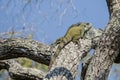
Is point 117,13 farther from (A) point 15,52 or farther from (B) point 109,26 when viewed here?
(A) point 15,52

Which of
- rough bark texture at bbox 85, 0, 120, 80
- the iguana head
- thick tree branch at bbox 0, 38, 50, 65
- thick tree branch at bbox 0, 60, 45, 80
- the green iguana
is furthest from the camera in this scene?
thick tree branch at bbox 0, 60, 45, 80

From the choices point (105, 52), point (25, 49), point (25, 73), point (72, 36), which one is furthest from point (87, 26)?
point (25, 73)

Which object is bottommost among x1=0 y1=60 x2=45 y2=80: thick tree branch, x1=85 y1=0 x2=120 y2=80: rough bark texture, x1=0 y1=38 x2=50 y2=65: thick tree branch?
x1=85 y1=0 x2=120 y2=80: rough bark texture

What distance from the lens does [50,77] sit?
3703 mm

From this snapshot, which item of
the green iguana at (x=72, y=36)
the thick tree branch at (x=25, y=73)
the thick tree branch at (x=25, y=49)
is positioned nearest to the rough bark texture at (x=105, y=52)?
the green iguana at (x=72, y=36)

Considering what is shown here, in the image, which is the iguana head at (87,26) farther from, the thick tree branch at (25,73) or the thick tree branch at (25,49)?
the thick tree branch at (25,73)

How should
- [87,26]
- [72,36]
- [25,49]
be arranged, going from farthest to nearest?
[25,49]
[87,26]
[72,36]

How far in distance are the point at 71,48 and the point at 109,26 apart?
48cm

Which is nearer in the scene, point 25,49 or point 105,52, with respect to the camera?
point 105,52

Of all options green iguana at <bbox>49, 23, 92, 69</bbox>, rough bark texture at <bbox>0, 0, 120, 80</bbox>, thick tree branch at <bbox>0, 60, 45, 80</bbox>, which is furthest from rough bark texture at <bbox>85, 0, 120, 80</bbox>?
thick tree branch at <bbox>0, 60, 45, 80</bbox>

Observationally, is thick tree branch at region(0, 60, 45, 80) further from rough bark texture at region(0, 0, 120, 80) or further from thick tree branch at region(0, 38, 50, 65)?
thick tree branch at region(0, 38, 50, 65)

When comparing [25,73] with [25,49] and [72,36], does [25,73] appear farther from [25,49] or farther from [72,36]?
[72,36]

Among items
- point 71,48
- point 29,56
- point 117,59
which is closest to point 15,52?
point 29,56

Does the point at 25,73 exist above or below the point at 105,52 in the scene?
above
